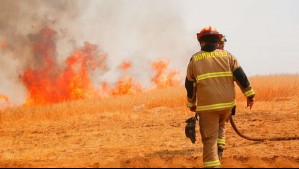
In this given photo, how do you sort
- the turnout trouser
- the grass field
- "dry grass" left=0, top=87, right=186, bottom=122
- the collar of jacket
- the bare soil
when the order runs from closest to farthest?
the turnout trouser < the collar of jacket < the bare soil < the grass field < "dry grass" left=0, top=87, right=186, bottom=122

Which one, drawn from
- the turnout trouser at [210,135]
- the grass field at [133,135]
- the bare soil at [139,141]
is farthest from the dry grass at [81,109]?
the turnout trouser at [210,135]

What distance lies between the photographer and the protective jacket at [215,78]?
5.16 meters

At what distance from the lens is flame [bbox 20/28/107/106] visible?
25.2 metres

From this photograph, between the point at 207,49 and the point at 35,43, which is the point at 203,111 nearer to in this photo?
the point at 207,49

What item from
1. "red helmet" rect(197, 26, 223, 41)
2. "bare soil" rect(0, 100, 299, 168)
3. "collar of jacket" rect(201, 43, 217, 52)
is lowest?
"bare soil" rect(0, 100, 299, 168)

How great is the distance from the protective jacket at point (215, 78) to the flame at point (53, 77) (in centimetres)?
2026

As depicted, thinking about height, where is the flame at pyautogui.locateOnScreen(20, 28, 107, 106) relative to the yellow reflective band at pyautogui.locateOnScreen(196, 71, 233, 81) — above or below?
above

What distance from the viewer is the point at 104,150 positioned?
7855 mm

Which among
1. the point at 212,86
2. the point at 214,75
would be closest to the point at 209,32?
the point at 214,75

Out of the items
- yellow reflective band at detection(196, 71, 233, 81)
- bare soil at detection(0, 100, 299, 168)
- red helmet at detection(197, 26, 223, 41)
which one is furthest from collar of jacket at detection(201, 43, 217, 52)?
bare soil at detection(0, 100, 299, 168)

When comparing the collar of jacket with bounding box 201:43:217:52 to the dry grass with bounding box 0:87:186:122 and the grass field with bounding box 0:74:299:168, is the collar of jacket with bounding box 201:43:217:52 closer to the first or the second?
the grass field with bounding box 0:74:299:168

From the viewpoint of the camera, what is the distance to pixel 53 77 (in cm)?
2652

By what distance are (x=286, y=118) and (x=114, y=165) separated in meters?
5.95

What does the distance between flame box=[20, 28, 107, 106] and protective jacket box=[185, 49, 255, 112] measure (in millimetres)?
20258
